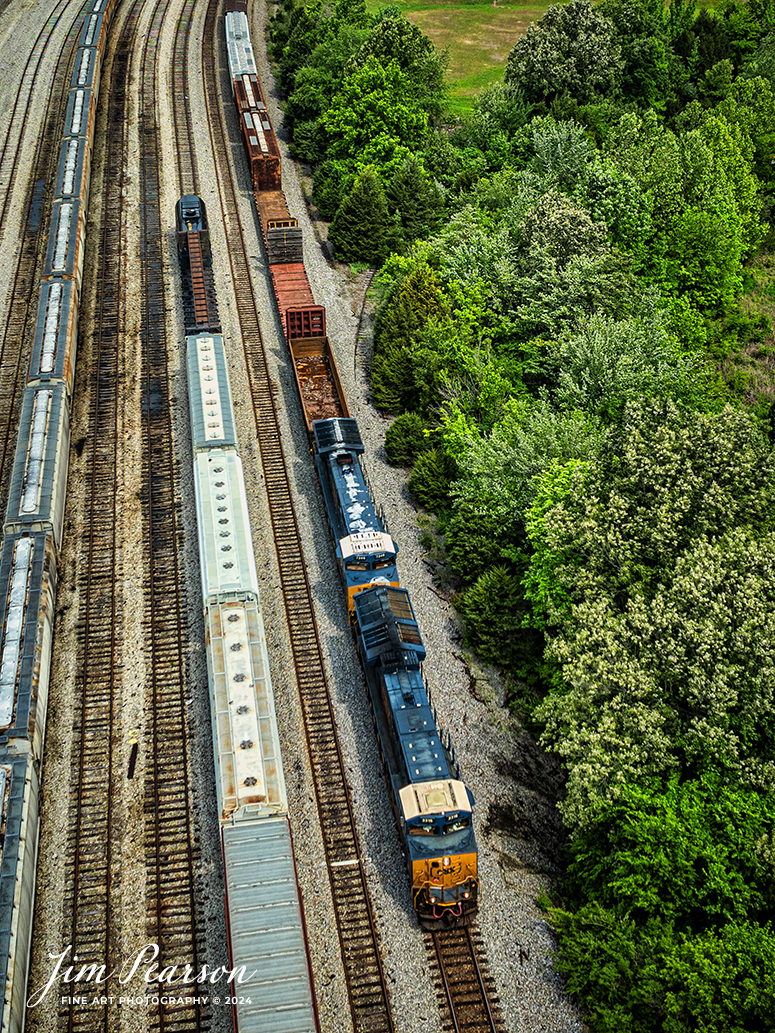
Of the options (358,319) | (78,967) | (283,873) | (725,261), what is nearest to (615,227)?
(725,261)

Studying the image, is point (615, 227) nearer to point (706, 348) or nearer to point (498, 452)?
point (706, 348)

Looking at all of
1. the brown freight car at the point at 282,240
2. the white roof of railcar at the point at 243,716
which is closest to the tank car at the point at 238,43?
the brown freight car at the point at 282,240

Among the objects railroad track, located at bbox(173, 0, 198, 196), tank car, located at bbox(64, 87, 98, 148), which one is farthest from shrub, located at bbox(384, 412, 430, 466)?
tank car, located at bbox(64, 87, 98, 148)

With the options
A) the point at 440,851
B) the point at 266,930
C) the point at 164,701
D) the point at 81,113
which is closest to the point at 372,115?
Answer: the point at 81,113

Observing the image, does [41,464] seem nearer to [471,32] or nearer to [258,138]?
[258,138]

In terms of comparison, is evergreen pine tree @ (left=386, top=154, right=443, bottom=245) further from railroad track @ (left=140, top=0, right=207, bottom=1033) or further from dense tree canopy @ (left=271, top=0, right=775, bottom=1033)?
railroad track @ (left=140, top=0, right=207, bottom=1033)

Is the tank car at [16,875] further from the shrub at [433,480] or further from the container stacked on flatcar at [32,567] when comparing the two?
the shrub at [433,480]
